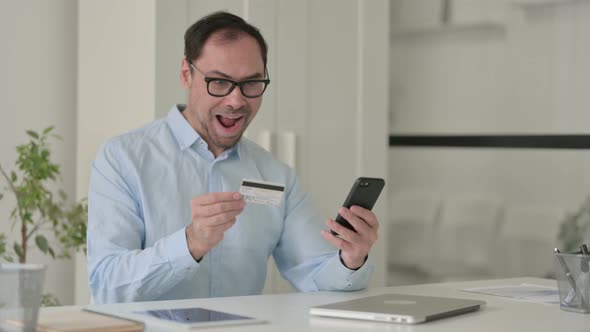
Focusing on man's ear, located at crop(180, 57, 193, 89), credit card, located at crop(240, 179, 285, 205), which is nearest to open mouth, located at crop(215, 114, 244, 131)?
man's ear, located at crop(180, 57, 193, 89)

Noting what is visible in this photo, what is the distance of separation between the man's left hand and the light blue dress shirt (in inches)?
1.3

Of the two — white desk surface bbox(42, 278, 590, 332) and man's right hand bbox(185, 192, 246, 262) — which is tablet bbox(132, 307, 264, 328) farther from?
man's right hand bbox(185, 192, 246, 262)

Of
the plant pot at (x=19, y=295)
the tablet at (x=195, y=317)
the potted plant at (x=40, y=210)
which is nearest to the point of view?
the plant pot at (x=19, y=295)

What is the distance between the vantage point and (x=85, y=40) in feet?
11.3

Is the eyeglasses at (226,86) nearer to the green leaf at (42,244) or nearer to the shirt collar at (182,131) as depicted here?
the shirt collar at (182,131)

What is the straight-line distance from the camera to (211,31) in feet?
8.39

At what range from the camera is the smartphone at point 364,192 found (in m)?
2.09

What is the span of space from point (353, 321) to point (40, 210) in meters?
1.75

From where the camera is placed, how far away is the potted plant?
309 cm

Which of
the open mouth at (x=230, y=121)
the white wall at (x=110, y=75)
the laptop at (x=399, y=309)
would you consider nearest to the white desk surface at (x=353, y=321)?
the laptop at (x=399, y=309)

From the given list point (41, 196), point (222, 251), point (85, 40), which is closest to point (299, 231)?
point (222, 251)

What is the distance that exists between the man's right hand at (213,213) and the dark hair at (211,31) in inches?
26.1

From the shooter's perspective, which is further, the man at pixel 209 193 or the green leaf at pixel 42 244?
the green leaf at pixel 42 244

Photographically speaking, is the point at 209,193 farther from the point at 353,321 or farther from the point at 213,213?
the point at 353,321
